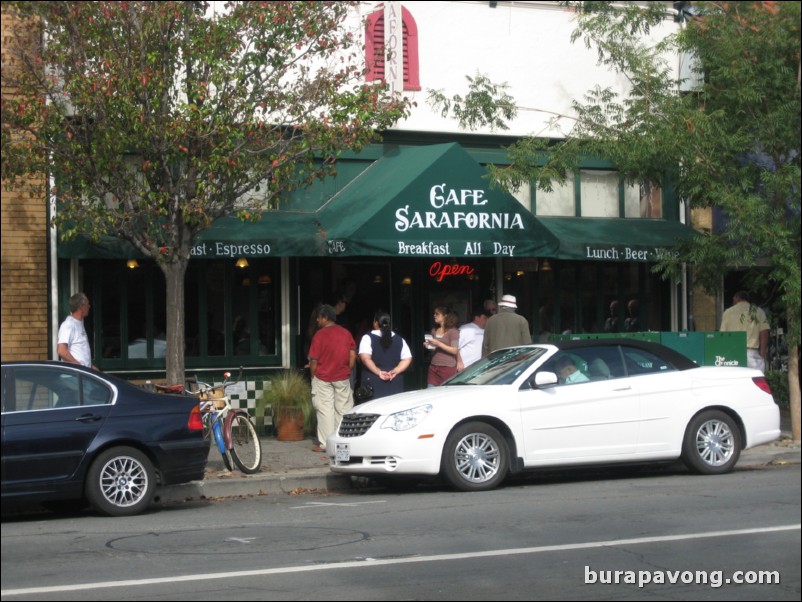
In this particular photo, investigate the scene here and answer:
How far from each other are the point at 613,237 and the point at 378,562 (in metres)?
10.6

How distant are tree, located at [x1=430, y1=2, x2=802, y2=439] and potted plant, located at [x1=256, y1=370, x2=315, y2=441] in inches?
156

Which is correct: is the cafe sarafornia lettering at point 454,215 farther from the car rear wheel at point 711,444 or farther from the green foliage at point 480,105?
the car rear wheel at point 711,444

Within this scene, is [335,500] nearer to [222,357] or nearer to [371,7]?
[222,357]

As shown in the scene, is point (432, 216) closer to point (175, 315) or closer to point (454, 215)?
point (454, 215)

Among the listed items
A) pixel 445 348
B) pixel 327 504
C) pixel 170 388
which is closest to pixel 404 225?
pixel 445 348

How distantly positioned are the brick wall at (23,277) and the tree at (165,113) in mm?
1827

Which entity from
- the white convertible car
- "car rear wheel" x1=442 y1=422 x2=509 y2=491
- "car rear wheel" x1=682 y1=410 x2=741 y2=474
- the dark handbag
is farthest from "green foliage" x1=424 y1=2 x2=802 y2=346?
"car rear wheel" x1=442 y1=422 x2=509 y2=491

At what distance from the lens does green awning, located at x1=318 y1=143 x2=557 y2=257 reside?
15.3 m

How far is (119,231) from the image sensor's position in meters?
12.9

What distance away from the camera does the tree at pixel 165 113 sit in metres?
12.5

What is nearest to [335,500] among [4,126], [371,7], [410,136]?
[4,126]

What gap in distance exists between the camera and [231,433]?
12.9 metres

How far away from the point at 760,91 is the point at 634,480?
5.44 m

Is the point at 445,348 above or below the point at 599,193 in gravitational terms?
below
